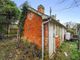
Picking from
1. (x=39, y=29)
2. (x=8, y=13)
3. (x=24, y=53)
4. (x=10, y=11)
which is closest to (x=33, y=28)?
(x=39, y=29)

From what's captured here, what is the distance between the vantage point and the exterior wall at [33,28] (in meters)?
15.1

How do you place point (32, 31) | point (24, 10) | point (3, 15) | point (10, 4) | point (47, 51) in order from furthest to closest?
point (10, 4), point (3, 15), point (24, 10), point (32, 31), point (47, 51)

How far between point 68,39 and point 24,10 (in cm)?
1707

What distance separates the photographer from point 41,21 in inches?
583

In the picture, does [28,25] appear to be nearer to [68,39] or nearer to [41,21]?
[41,21]

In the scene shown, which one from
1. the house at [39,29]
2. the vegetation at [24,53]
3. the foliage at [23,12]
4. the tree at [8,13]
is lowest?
the vegetation at [24,53]

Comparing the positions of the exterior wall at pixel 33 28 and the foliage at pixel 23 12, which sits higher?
the foliage at pixel 23 12

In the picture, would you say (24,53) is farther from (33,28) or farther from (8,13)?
(8,13)

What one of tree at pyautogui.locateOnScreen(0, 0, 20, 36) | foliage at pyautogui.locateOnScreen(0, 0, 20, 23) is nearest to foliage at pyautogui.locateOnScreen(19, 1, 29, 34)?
tree at pyautogui.locateOnScreen(0, 0, 20, 36)

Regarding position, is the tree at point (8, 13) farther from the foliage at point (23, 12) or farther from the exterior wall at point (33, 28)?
the exterior wall at point (33, 28)

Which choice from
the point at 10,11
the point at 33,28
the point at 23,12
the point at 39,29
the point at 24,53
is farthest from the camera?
the point at 10,11

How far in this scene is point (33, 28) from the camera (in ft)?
52.9

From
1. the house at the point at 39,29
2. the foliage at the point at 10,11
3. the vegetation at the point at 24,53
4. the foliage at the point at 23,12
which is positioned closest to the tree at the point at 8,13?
the foliage at the point at 10,11

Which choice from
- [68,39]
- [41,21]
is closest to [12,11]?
[68,39]
